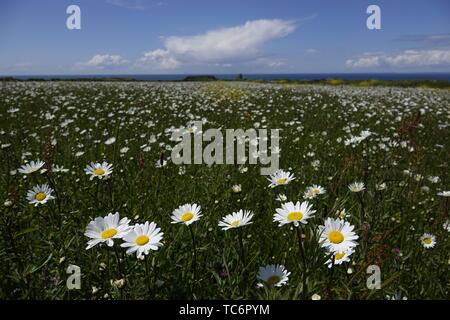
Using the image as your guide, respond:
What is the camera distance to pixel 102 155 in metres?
5.25

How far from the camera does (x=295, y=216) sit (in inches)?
71.6

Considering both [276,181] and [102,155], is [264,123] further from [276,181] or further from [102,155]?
[276,181]

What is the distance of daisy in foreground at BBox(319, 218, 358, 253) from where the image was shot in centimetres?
171

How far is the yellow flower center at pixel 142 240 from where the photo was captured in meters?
1.76

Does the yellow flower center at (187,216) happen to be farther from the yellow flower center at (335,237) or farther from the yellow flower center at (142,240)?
the yellow flower center at (335,237)

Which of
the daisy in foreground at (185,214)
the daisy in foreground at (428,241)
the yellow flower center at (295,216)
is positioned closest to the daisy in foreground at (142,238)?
the daisy in foreground at (185,214)

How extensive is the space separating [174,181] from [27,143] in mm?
3636

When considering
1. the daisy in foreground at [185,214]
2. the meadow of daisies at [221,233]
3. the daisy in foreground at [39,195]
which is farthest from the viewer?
the daisy in foreground at [39,195]

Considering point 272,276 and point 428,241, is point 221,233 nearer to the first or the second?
point 272,276

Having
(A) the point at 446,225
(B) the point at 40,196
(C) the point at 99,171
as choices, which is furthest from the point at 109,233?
(A) the point at 446,225

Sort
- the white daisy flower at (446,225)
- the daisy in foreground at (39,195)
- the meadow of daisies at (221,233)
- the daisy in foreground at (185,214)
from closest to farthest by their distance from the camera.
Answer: the meadow of daisies at (221,233) → the daisy in foreground at (185,214) → the daisy in foreground at (39,195) → the white daisy flower at (446,225)

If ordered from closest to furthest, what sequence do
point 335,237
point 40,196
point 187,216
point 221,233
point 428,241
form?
point 335,237, point 187,216, point 40,196, point 428,241, point 221,233

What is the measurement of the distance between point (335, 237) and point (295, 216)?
228mm
